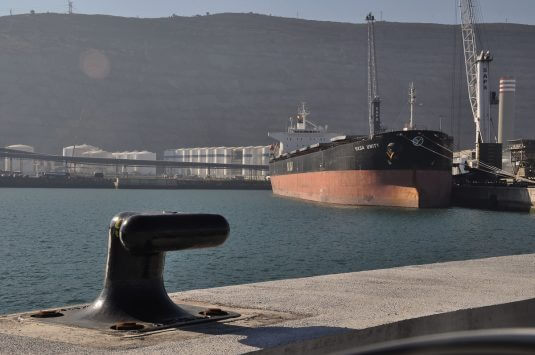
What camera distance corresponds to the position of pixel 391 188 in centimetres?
4188

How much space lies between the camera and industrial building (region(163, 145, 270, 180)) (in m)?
137

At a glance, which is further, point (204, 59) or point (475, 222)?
point (204, 59)

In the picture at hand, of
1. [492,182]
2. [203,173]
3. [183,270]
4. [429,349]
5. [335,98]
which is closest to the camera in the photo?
[429,349]

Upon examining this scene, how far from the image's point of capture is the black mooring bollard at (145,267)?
233 inches

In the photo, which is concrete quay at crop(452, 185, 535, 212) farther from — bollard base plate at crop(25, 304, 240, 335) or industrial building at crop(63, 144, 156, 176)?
industrial building at crop(63, 144, 156, 176)

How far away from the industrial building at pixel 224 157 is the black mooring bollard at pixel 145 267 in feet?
409

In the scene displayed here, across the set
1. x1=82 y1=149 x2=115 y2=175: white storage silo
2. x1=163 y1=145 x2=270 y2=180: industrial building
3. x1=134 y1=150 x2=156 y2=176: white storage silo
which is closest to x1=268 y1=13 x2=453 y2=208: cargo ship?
x1=163 y1=145 x2=270 y2=180: industrial building

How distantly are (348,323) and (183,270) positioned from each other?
41.3 feet

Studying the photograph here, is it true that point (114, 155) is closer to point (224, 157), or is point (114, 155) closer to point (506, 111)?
point (224, 157)

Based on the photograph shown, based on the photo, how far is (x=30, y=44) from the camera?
195875mm

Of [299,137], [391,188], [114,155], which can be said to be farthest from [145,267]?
[114,155]

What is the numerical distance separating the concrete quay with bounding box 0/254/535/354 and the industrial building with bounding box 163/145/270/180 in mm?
122874

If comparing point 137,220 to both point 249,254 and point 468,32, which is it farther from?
point 468,32

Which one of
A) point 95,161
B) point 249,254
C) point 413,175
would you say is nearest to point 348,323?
point 249,254
